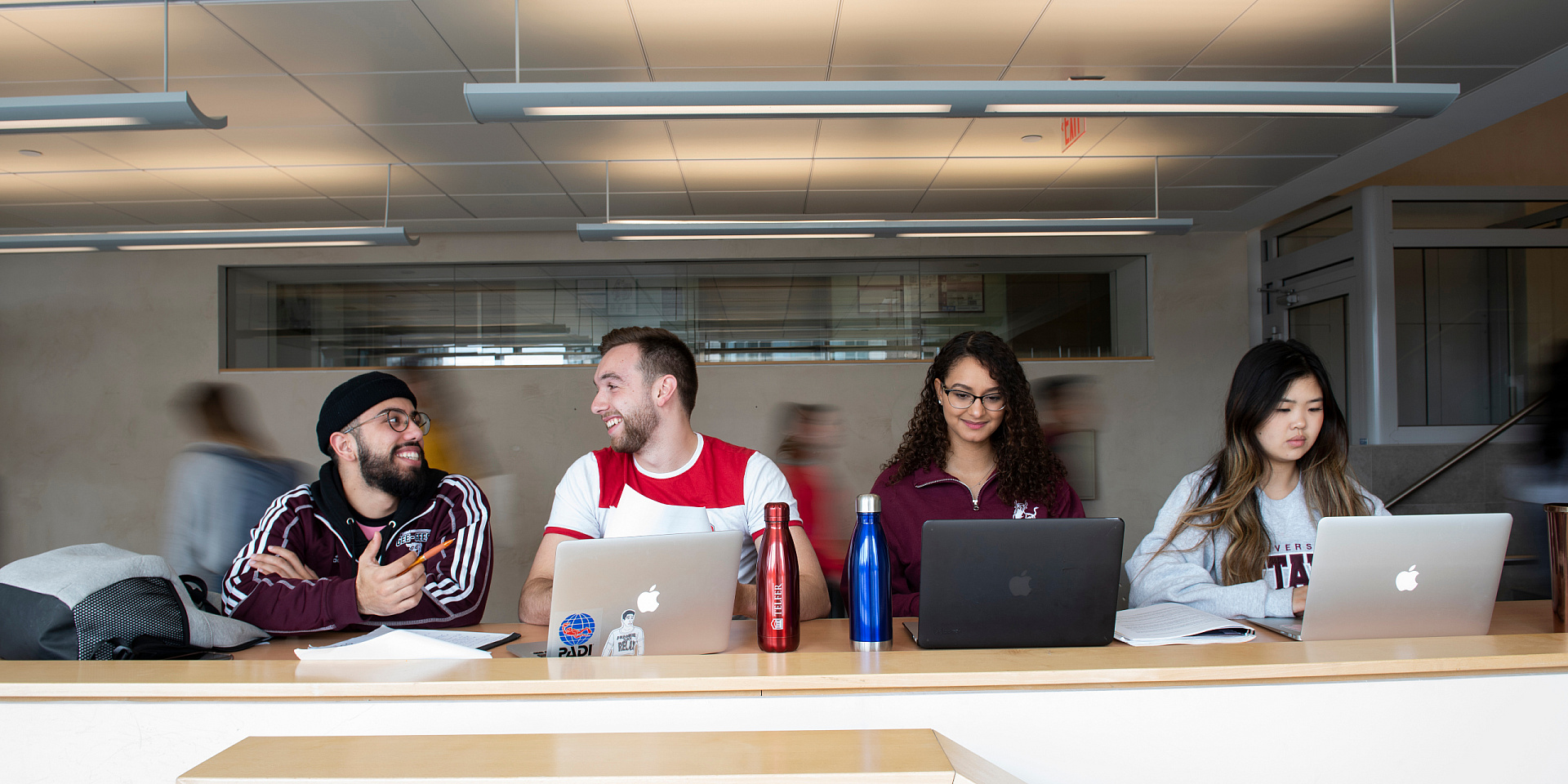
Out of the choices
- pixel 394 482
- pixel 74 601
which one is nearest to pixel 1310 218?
pixel 394 482

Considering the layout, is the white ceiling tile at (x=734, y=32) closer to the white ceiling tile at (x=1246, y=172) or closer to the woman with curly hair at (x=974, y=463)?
the woman with curly hair at (x=974, y=463)

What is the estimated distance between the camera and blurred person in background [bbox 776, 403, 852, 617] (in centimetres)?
347

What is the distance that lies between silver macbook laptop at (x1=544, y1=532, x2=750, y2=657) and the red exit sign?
325 centimetres

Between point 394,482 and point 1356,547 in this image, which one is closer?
point 1356,547

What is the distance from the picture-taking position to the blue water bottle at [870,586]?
1284 millimetres

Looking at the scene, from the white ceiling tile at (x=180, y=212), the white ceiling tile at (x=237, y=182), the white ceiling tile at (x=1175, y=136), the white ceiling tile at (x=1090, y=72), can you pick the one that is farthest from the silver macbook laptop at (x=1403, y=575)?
the white ceiling tile at (x=180, y=212)

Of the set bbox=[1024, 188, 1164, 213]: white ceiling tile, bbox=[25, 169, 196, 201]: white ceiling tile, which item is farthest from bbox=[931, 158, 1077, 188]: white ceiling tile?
bbox=[25, 169, 196, 201]: white ceiling tile

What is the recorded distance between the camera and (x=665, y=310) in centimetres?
608

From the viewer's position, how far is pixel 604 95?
2299 millimetres

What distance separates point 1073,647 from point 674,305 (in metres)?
5.09

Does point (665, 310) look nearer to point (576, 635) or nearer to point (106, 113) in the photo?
point (106, 113)

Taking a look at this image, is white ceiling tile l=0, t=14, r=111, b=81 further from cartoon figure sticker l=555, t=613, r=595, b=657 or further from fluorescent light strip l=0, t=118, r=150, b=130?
cartoon figure sticker l=555, t=613, r=595, b=657

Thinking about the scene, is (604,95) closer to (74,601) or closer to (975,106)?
(975,106)

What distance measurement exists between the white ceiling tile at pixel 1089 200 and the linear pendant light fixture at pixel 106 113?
13.8 ft
